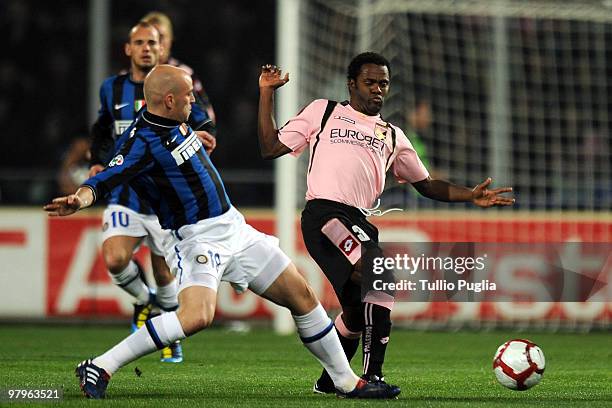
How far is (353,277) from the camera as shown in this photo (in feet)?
22.5

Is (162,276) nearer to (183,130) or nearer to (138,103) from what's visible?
(138,103)

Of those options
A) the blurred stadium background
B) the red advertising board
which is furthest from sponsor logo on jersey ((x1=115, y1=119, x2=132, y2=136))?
the red advertising board

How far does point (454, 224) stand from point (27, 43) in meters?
9.40

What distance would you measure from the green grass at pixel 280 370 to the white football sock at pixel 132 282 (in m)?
0.41

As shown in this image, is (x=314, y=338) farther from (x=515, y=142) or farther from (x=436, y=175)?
(x=515, y=142)

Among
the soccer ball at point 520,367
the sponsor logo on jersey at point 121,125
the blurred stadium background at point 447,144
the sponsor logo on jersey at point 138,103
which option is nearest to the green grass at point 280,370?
the soccer ball at point 520,367

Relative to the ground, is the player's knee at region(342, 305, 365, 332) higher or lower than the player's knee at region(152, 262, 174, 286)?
higher

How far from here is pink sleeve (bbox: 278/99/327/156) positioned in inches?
278

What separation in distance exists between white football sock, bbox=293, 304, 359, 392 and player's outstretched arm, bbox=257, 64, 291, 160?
0.93m

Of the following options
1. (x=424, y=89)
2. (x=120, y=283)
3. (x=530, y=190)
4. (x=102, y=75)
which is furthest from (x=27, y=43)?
(x=120, y=283)

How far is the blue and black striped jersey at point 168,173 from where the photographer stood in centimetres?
635

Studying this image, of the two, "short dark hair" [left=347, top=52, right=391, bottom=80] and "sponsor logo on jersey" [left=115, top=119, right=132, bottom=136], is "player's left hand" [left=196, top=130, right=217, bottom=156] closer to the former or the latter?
"sponsor logo on jersey" [left=115, top=119, right=132, bottom=136]

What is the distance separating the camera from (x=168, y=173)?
6.48 m

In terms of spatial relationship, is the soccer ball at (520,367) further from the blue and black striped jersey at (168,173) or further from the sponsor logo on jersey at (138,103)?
the sponsor logo on jersey at (138,103)
